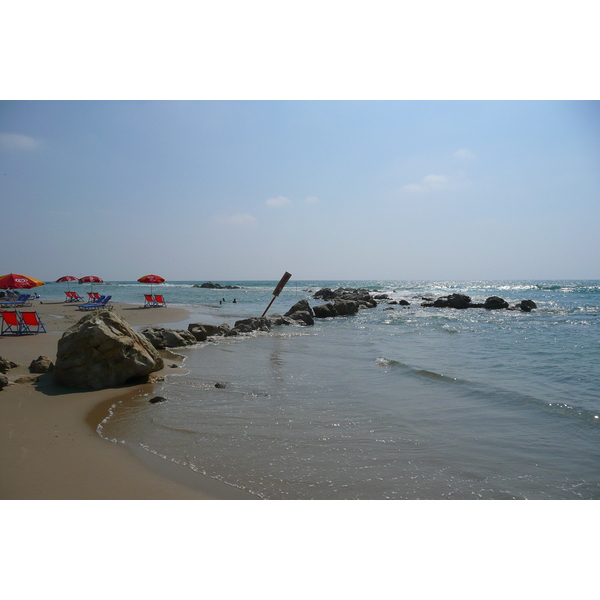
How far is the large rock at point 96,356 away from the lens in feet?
22.3

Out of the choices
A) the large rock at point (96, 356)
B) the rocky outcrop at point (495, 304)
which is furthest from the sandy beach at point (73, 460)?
the rocky outcrop at point (495, 304)

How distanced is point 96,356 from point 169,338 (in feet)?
16.8

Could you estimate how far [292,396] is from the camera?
6965 millimetres

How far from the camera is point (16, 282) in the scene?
1717cm

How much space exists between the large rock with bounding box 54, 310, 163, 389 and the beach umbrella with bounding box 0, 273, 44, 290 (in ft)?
43.5

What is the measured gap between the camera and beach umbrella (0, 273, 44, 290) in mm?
16797

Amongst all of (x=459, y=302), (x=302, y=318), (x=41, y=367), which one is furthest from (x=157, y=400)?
(x=459, y=302)

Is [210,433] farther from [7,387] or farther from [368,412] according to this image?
[7,387]

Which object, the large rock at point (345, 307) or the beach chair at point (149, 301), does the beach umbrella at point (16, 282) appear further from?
the large rock at point (345, 307)

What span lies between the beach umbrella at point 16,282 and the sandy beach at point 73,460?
532 inches

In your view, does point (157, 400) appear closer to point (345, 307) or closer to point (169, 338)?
point (169, 338)

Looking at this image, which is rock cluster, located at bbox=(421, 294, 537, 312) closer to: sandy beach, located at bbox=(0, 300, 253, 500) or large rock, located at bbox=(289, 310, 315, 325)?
large rock, located at bbox=(289, 310, 315, 325)

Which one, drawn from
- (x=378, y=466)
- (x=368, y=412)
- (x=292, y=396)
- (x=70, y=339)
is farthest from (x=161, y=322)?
(x=378, y=466)

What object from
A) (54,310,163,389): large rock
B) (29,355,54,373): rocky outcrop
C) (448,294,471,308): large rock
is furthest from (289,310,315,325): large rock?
(448,294,471,308): large rock
